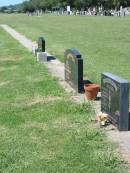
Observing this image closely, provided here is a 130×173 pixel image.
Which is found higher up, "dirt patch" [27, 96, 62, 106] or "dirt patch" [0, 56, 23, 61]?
"dirt patch" [27, 96, 62, 106]

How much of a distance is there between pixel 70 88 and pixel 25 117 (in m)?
3.49

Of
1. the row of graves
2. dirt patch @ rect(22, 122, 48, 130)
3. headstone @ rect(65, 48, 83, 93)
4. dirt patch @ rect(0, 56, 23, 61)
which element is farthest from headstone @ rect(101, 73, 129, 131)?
dirt patch @ rect(0, 56, 23, 61)

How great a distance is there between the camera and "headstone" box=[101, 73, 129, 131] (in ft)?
30.5

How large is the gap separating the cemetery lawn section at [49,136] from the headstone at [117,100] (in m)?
0.39

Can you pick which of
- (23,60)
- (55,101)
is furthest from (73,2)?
(55,101)

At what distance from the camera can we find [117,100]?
373 inches

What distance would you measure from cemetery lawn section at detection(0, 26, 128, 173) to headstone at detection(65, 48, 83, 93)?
0.42 meters

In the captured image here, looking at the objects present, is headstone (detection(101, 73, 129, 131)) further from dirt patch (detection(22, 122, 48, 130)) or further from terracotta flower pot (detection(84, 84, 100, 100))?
terracotta flower pot (detection(84, 84, 100, 100))

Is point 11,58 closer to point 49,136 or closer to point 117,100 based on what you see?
point 49,136

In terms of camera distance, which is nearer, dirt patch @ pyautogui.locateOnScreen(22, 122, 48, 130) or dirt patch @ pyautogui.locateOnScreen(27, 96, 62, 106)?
dirt patch @ pyautogui.locateOnScreen(22, 122, 48, 130)

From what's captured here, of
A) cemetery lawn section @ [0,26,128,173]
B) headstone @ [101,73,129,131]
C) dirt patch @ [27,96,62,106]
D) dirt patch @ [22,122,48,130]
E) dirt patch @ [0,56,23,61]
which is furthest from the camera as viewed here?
dirt patch @ [0,56,23,61]

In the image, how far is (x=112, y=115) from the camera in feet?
32.4

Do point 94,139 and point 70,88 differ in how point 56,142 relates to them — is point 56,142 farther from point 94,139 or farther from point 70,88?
point 70,88

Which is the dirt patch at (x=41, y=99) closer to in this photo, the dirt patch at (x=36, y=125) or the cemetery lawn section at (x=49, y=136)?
the cemetery lawn section at (x=49, y=136)
